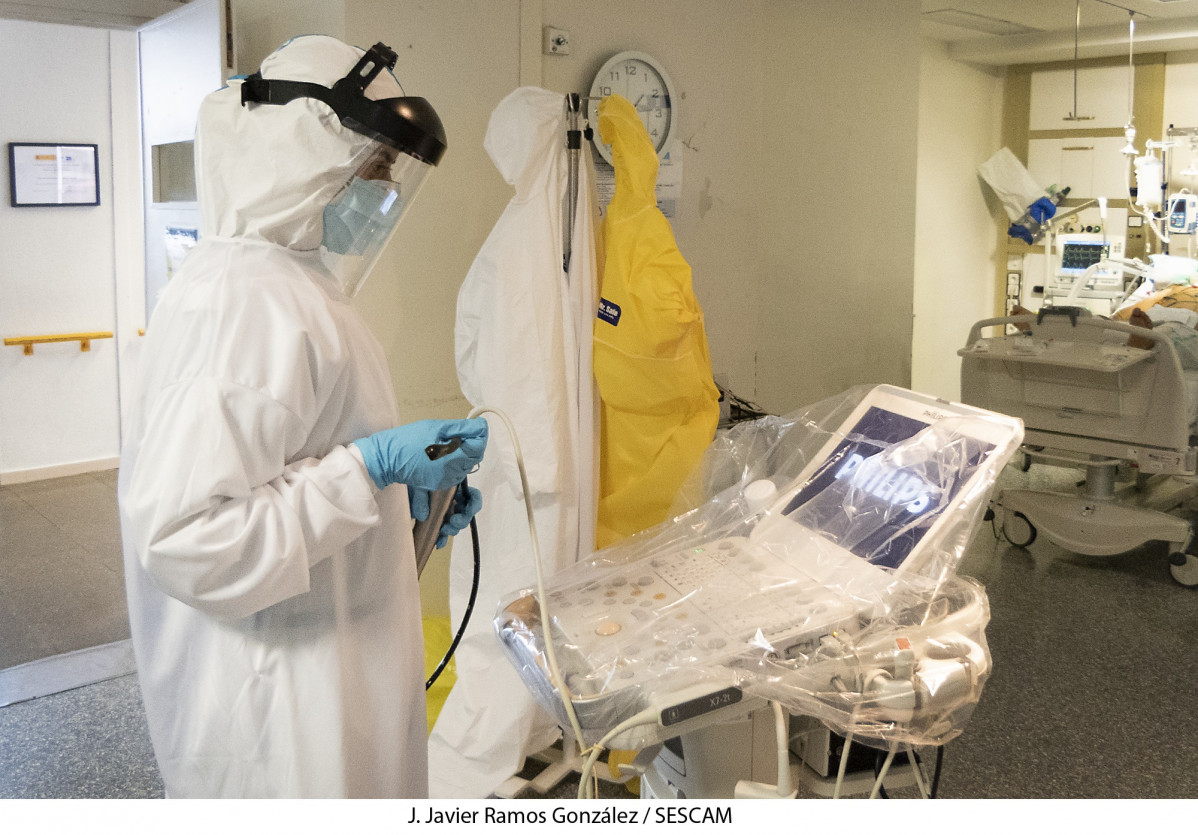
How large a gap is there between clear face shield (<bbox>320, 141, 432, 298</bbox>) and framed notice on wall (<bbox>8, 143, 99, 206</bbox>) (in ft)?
12.2

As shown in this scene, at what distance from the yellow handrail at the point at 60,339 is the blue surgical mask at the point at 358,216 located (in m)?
3.71

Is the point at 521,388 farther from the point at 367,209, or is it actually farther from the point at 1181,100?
the point at 1181,100

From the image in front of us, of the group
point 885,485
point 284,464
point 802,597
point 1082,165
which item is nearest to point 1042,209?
point 1082,165

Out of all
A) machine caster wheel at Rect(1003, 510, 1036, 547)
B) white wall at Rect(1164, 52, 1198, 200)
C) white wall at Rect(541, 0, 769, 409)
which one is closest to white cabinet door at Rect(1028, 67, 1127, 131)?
white wall at Rect(1164, 52, 1198, 200)

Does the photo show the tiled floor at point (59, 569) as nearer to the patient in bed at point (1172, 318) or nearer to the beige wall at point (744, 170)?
the beige wall at point (744, 170)

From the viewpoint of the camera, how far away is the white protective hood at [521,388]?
2.22 m

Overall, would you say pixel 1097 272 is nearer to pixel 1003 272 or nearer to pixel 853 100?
pixel 1003 272

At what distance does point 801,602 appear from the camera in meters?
1.29

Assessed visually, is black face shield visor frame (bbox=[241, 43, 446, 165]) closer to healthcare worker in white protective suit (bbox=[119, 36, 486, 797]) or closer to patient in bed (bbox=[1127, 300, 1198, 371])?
healthcare worker in white protective suit (bbox=[119, 36, 486, 797])

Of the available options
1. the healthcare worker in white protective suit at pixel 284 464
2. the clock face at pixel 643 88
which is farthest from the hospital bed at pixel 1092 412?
the healthcare worker in white protective suit at pixel 284 464

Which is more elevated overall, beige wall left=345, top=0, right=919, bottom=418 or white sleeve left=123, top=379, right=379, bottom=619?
beige wall left=345, top=0, right=919, bottom=418

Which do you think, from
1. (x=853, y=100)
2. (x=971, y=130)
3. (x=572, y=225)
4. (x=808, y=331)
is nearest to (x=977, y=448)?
(x=572, y=225)

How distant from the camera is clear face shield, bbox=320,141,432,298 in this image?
1377 millimetres

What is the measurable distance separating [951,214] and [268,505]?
18.1 ft
